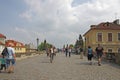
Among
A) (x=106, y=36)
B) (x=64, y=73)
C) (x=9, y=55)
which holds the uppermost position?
(x=106, y=36)

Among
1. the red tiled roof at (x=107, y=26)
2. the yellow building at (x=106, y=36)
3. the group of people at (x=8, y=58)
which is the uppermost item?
the red tiled roof at (x=107, y=26)

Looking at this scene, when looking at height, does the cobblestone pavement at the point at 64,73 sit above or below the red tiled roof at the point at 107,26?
below

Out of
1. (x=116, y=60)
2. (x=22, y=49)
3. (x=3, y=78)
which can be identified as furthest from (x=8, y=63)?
(x=22, y=49)

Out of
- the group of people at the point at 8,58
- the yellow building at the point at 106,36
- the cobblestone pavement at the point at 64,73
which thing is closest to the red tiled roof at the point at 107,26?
the yellow building at the point at 106,36

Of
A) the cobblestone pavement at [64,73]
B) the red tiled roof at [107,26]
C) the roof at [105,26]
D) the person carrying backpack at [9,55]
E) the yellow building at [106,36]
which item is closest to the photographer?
the cobblestone pavement at [64,73]

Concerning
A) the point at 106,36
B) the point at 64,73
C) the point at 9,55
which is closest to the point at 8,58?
the point at 9,55

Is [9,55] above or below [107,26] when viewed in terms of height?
below

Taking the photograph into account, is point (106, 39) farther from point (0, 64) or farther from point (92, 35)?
point (0, 64)

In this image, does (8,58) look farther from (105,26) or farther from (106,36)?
(105,26)

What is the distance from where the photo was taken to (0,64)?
59.2ft

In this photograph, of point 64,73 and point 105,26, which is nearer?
point 64,73

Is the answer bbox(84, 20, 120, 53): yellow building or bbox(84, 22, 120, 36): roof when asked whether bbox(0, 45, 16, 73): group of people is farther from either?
bbox(84, 22, 120, 36): roof

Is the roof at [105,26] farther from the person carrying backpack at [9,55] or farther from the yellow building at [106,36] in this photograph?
the person carrying backpack at [9,55]

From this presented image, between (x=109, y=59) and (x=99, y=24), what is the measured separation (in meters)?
46.7
